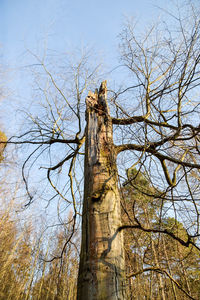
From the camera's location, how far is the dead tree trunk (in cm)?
110

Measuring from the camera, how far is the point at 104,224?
1.32m

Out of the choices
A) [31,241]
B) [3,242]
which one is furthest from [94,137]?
[31,241]

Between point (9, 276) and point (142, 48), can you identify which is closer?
point (142, 48)

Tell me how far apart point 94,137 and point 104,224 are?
0.91m

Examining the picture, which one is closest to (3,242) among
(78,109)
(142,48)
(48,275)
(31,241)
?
(31,241)

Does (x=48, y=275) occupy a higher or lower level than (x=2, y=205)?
lower

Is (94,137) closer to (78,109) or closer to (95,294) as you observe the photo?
(78,109)

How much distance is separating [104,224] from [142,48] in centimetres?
196

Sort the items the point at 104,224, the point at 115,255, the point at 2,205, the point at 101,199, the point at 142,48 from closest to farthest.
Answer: the point at 115,255
the point at 104,224
the point at 101,199
the point at 142,48
the point at 2,205

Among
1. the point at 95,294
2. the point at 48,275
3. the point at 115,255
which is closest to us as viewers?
the point at 95,294

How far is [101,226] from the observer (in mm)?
1313

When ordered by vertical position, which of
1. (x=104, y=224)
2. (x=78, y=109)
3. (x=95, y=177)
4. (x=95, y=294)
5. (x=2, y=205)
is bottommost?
(x=95, y=294)

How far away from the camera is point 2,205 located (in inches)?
448

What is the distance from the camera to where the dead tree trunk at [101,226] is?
1097 millimetres
